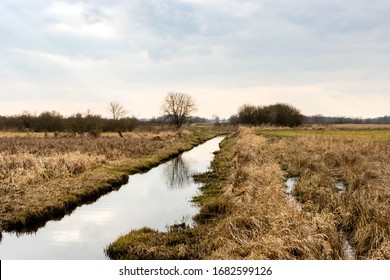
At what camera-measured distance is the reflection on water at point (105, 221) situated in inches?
465

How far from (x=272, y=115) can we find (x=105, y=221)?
103m

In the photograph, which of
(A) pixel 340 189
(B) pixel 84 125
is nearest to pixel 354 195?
(A) pixel 340 189

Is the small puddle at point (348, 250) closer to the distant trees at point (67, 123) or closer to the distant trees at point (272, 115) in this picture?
the distant trees at point (67, 123)

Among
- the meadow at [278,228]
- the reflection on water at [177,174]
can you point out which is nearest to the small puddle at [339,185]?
the meadow at [278,228]

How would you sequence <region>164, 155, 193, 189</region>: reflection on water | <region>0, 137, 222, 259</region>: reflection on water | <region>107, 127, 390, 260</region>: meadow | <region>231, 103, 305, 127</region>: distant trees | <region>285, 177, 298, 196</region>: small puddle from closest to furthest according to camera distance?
<region>107, 127, 390, 260</region>: meadow, <region>0, 137, 222, 259</region>: reflection on water, <region>285, 177, 298, 196</region>: small puddle, <region>164, 155, 193, 189</region>: reflection on water, <region>231, 103, 305, 127</region>: distant trees

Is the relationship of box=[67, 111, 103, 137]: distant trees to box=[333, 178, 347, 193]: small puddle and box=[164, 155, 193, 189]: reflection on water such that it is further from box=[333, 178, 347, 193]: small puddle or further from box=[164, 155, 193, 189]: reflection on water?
box=[333, 178, 347, 193]: small puddle

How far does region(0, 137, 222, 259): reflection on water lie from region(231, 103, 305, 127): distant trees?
92.4 meters

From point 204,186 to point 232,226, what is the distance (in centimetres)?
1096

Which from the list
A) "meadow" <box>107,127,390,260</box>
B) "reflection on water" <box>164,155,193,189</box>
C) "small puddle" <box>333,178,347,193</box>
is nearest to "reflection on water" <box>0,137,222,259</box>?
"reflection on water" <box>164,155,193,189</box>

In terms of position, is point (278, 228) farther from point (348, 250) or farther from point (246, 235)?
point (348, 250)

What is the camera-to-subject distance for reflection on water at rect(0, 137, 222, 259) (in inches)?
465

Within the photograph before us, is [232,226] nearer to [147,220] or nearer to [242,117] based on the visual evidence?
[147,220]

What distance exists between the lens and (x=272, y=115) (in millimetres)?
114625

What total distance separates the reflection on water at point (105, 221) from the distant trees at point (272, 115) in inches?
3636
